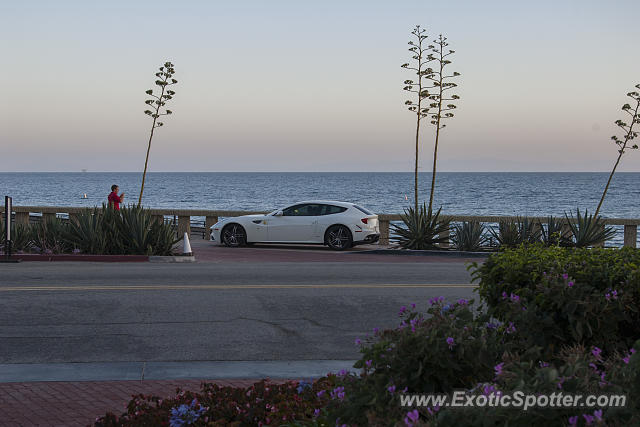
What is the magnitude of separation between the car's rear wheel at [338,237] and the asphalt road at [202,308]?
522 cm

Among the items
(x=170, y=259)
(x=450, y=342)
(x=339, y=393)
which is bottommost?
(x=170, y=259)

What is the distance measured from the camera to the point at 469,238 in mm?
21469

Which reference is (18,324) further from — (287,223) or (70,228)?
(287,223)

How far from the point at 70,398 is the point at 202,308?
179 inches

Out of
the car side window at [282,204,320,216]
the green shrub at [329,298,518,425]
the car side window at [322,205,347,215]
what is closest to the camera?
the green shrub at [329,298,518,425]

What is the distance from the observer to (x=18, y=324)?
9.71 meters

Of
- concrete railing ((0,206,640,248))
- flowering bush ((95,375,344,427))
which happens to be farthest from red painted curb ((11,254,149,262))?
flowering bush ((95,375,344,427))

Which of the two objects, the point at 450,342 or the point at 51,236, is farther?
the point at 51,236

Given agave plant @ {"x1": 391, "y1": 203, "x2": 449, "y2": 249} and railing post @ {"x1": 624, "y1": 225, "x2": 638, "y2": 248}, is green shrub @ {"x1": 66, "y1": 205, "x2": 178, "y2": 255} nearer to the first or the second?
agave plant @ {"x1": 391, "y1": 203, "x2": 449, "y2": 249}

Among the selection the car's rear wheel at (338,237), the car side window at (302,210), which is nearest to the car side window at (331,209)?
the car side window at (302,210)

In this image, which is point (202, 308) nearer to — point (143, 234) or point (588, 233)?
point (143, 234)

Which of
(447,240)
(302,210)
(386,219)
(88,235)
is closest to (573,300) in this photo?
(88,235)

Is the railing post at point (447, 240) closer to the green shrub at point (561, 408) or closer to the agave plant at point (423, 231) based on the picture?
the agave plant at point (423, 231)

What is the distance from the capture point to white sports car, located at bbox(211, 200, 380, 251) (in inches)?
856
